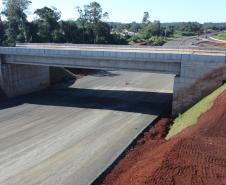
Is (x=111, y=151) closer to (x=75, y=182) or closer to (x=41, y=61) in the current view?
(x=75, y=182)

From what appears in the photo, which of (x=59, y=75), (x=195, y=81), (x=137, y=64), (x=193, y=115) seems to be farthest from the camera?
(x=59, y=75)

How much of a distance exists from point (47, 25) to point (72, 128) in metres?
52.6

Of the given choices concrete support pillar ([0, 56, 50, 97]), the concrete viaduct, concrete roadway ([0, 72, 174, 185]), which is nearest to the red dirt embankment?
concrete roadway ([0, 72, 174, 185])

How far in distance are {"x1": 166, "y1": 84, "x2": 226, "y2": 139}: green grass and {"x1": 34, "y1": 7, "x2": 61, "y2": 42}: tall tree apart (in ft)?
176

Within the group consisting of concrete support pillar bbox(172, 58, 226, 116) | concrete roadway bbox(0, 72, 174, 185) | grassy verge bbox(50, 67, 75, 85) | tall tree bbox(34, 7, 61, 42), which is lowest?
concrete roadway bbox(0, 72, 174, 185)

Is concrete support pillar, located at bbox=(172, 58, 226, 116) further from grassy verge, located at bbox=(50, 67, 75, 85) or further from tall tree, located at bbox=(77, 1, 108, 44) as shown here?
tall tree, located at bbox=(77, 1, 108, 44)

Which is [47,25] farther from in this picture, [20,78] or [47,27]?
[20,78]

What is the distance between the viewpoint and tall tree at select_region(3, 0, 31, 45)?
73.5 metres

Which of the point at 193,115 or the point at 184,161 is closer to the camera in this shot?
the point at 184,161

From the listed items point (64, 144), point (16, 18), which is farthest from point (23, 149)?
point (16, 18)

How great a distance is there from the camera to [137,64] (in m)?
37.4

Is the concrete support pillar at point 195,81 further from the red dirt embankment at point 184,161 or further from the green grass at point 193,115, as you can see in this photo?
the red dirt embankment at point 184,161

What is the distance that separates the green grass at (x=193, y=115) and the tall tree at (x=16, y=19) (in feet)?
175

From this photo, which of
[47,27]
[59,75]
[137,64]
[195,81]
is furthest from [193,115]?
[47,27]
